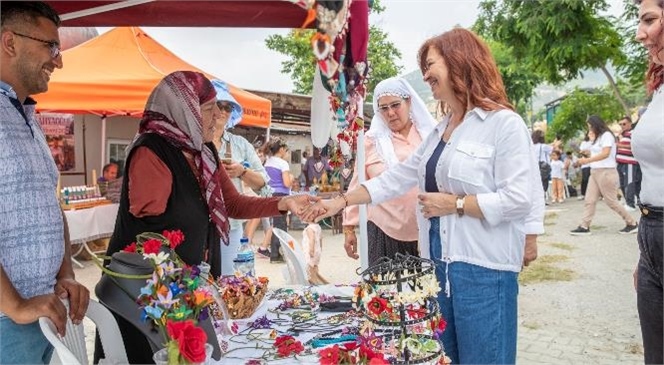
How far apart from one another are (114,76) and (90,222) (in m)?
2.01

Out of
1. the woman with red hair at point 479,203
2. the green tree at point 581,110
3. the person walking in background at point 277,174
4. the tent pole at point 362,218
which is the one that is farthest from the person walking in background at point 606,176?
the green tree at point 581,110

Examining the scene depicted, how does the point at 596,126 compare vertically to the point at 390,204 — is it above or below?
above

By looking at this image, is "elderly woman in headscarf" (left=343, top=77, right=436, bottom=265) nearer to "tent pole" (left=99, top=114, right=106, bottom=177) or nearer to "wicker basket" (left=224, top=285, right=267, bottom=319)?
"wicker basket" (left=224, top=285, right=267, bottom=319)

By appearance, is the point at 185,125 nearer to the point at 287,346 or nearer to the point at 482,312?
the point at 287,346

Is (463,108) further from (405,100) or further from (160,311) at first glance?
(160,311)

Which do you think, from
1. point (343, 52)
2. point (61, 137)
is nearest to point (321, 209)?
point (343, 52)

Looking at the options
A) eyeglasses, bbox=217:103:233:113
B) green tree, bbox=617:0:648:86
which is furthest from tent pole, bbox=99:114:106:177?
green tree, bbox=617:0:648:86

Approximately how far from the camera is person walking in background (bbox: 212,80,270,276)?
3.94m

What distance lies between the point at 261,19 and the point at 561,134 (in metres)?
27.4

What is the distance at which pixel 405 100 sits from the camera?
126 inches

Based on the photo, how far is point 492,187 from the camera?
2178 mm

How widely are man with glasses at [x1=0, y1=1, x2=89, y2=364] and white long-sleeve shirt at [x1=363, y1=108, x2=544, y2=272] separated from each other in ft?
5.04

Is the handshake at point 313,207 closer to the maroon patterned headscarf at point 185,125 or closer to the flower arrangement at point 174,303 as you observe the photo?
the maroon patterned headscarf at point 185,125

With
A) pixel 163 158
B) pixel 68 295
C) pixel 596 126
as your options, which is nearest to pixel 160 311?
pixel 68 295
